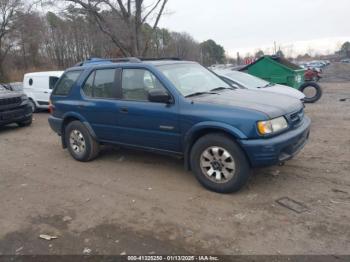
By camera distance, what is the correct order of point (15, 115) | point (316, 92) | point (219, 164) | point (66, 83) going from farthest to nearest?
1. point (316, 92)
2. point (15, 115)
3. point (66, 83)
4. point (219, 164)

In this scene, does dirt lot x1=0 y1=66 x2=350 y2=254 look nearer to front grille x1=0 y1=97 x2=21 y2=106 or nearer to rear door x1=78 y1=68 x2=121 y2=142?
rear door x1=78 y1=68 x2=121 y2=142

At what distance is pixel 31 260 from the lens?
3254 millimetres

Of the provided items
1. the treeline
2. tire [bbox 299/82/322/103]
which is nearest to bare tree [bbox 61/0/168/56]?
the treeline

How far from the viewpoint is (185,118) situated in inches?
179

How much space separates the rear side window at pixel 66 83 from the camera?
242 inches

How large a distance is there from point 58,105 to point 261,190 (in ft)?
13.3

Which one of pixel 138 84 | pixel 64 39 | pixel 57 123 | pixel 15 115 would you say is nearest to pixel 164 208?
pixel 138 84

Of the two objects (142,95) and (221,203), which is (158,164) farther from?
(221,203)

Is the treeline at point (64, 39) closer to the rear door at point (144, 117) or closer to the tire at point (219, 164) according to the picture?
the rear door at point (144, 117)

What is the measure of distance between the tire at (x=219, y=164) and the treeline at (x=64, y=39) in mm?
16203

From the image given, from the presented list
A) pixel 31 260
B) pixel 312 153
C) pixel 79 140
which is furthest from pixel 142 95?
pixel 312 153

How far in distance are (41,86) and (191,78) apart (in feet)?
30.9

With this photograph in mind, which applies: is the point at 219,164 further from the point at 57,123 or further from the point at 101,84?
the point at 57,123

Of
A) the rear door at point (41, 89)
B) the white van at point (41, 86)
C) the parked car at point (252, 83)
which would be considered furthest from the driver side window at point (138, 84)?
the rear door at point (41, 89)
